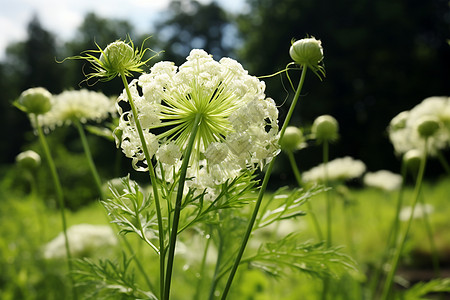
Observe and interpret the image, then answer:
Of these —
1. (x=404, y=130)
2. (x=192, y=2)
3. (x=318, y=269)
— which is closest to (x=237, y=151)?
(x=318, y=269)

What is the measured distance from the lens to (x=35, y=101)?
6.13ft

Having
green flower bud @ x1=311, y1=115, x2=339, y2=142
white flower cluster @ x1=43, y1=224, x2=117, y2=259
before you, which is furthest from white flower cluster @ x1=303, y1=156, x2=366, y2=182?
white flower cluster @ x1=43, y1=224, x2=117, y2=259

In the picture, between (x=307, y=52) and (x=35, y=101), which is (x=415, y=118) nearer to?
(x=307, y=52)

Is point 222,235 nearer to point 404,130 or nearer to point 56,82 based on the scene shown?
point 404,130

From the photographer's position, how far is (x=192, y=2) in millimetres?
33688

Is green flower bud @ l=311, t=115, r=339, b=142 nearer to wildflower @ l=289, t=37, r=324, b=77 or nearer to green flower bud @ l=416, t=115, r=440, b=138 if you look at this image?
green flower bud @ l=416, t=115, r=440, b=138

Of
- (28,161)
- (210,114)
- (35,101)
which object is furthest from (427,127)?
(28,161)

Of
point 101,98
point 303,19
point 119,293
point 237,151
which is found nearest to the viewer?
point 237,151

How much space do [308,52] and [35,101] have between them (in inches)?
51.8

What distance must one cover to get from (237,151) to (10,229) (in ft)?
18.1

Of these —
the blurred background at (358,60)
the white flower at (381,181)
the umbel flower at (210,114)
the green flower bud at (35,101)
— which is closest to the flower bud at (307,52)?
the umbel flower at (210,114)

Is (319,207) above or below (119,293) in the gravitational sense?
below

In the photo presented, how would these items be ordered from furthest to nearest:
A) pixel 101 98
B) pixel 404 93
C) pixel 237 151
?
pixel 404 93 → pixel 101 98 → pixel 237 151

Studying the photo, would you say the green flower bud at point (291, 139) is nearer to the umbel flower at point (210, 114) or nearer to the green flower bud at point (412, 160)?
the green flower bud at point (412, 160)
